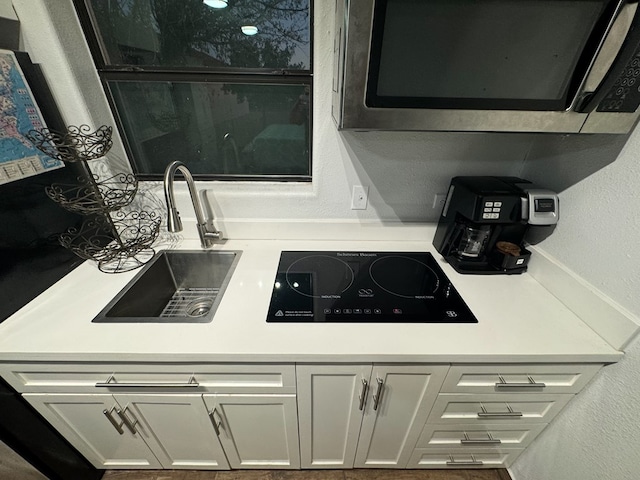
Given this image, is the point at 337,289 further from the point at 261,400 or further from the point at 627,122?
the point at 627,122

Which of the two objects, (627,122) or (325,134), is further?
(325,134)

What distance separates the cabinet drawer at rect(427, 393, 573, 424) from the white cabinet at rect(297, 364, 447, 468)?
6 cm

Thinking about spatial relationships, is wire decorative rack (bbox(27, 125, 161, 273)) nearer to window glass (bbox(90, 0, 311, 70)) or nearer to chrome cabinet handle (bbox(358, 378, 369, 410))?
window glass (bbox(90, 0, 311, 70))

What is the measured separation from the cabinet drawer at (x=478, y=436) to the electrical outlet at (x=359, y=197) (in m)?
0.91

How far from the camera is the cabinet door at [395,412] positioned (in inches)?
30.1

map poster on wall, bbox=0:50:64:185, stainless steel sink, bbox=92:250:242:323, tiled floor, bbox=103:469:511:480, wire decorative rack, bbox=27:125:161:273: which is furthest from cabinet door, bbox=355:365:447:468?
map poster on wall, bbox=0:50:64:185

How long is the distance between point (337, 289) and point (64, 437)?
3.85ft

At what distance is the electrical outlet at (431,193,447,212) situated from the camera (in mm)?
1146

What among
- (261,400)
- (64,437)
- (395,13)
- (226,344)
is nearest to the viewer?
(395,13)

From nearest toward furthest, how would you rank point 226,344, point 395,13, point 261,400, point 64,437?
1. point 395,13
2. point 226,344
3. point 261,400
4. point 64,437

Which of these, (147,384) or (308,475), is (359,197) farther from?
(308,475)

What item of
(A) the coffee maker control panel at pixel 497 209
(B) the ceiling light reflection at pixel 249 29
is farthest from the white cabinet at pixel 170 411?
(B) the ceiling light reflection at pixel 249 29

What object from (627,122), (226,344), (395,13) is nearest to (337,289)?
(226,344)

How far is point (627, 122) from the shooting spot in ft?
2.06
